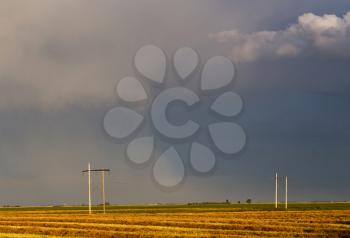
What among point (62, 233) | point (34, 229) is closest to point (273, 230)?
point (62, 233)

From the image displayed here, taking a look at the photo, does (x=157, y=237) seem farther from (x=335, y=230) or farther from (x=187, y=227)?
(x=335, y=230)

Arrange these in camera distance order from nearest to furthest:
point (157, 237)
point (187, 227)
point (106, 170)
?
point (157, 237), point (187, 227), point (106, 170)

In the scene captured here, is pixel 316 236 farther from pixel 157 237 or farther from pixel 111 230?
pixel 111 230

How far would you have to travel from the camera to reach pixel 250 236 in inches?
1471

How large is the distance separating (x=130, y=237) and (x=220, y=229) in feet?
25.5

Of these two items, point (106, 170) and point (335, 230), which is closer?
point (335, 230)

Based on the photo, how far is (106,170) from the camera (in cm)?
10888

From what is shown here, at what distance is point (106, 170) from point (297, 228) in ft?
228

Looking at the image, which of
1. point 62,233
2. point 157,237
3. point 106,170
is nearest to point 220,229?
point 157,237

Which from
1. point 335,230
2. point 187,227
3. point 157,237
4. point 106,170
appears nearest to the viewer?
point 157,237

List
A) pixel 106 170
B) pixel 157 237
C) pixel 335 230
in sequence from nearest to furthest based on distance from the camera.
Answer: pixel 157 237 → pixel 335 230 → pixel 106 170

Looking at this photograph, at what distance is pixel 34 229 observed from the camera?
4691 cm

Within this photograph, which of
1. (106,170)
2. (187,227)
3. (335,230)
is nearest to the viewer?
(335,230)

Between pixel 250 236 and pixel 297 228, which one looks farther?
pixel 297 228
